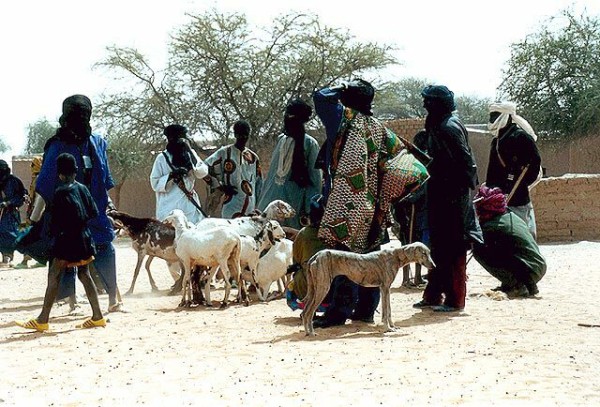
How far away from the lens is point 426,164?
850cm

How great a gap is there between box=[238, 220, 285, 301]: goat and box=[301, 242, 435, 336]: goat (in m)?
2.19

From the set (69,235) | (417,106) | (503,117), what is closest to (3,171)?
(69,235)

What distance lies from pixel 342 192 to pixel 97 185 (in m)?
2.83

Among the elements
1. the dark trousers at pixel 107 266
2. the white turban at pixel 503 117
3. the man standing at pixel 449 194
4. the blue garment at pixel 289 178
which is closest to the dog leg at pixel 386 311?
the man standing at pixel 449 194

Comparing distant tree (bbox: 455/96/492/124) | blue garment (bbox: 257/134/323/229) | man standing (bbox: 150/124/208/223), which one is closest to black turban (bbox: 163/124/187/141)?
man standing (bbox: 150/124/208/223)

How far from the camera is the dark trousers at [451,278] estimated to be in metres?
8.98

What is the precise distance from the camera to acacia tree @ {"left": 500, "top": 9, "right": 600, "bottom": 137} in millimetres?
27656

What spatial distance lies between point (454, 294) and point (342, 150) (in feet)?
6.45

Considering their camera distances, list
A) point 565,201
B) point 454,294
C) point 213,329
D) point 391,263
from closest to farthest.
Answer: point 391,263
point 213,329
point 454,294
point 565,201

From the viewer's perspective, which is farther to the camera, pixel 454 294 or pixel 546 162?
pixel 546 162

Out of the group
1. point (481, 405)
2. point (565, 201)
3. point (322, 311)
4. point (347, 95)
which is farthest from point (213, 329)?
point (565, 201)

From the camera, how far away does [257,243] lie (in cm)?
1006

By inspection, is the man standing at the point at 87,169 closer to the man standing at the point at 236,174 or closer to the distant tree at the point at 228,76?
the man standing at the point at 236,174

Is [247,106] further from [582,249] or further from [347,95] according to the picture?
[347,95]
